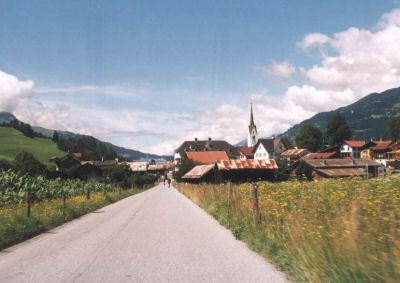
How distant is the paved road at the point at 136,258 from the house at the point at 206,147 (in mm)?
125038

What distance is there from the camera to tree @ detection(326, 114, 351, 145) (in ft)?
424

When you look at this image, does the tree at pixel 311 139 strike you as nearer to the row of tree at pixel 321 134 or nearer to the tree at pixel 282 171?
the row of tree at pixel 321 134

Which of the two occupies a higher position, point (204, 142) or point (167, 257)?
→ point (204, 142)

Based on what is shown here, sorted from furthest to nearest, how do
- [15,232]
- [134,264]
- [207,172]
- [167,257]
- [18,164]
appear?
[18,164]
[207,172]
[15,232]
[167,257]
[134,264]

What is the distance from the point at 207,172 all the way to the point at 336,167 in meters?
42.5

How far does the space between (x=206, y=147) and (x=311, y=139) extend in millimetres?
40413

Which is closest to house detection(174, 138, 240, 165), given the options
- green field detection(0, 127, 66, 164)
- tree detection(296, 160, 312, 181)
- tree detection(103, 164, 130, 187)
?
green field detection(0, 127, 66, 164)

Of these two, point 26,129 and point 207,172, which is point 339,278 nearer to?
point 207,172

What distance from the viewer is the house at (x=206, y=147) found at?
446 ft

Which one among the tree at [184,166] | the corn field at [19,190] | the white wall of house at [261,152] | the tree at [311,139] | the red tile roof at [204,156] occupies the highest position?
the tree at [311,139]

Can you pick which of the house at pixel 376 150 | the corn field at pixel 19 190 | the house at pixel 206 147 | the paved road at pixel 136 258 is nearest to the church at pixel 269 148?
the house at pixel 206 147

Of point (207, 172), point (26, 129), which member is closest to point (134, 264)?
point (207, 172)

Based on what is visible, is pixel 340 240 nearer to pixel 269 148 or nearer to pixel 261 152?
pixel 269 148

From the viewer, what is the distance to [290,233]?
662 centimetres
